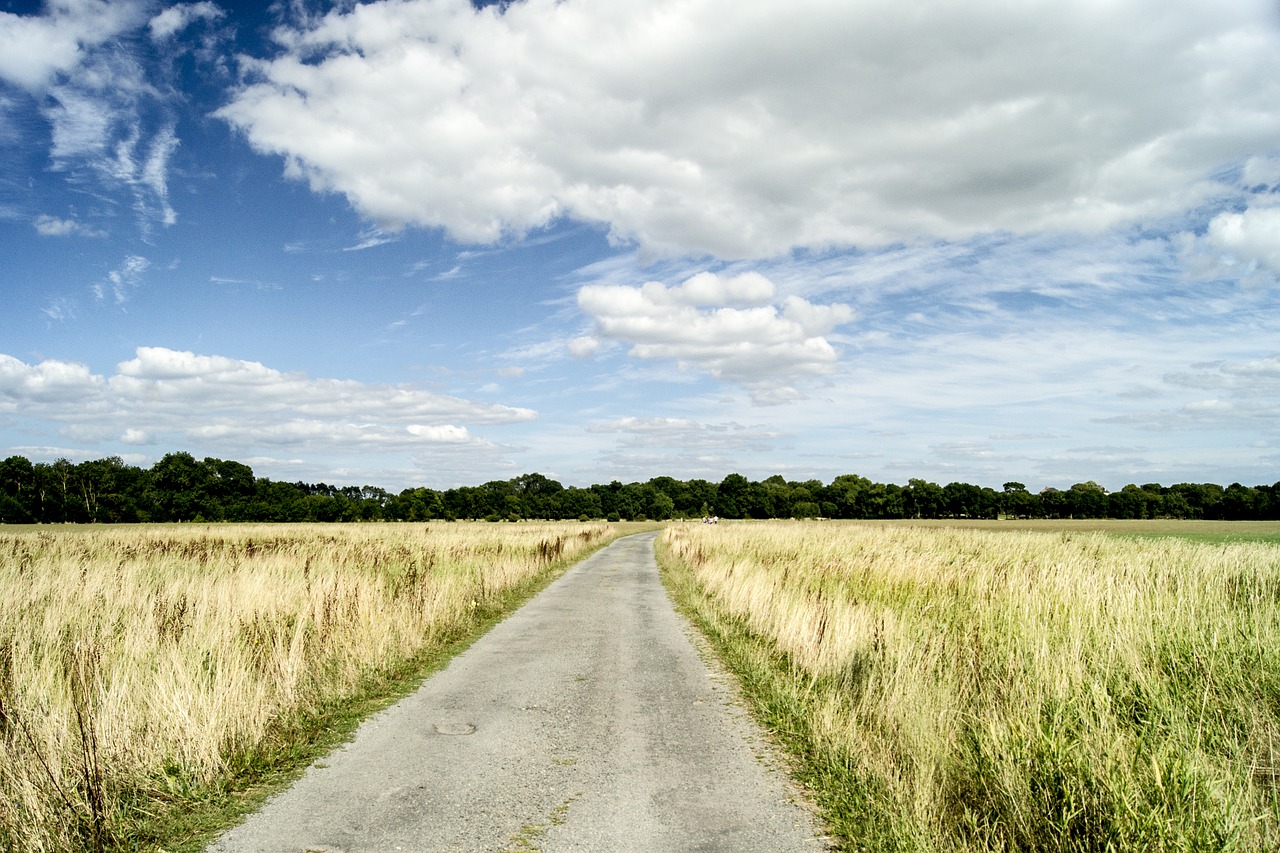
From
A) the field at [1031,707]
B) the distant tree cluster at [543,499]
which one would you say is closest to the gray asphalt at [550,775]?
the field at [1031,707]

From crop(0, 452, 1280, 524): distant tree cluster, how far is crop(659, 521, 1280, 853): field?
11611 cm

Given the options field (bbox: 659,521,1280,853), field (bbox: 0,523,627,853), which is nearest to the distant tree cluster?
field (bbox: 0,523,627,853)

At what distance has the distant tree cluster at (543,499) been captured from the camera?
102750mm

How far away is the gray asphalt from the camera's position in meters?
4.26

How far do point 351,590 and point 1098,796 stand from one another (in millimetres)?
11220

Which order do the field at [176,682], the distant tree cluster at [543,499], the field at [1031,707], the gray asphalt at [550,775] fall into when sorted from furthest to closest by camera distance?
1. the distant tree cluster at [543,499]
2. the field at [176,682]
3. the gray asphalt at [550,775]
4. the field at [1031,707]

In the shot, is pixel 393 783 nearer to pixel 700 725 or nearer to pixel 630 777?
pixel 630 777

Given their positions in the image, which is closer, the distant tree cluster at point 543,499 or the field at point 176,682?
the field at point 176,682

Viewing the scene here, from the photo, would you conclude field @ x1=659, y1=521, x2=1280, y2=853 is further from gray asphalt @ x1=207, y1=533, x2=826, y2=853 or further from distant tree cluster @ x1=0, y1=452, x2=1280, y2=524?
distant tree cluster @ x1=0, y1=452, x2=1280, y2=524

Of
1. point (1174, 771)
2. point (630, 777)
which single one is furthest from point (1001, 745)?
point (630, 777)

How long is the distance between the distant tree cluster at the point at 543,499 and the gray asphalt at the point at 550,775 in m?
115

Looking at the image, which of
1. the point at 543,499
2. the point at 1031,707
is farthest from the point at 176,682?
the point at 543,499

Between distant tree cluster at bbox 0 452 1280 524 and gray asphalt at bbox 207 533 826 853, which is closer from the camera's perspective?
gray asphalt at bbox 207 533 826 853

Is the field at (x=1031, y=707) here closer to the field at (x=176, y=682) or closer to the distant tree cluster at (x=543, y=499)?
the field at (x=176, y=682)
